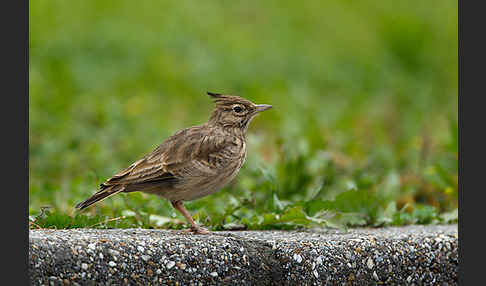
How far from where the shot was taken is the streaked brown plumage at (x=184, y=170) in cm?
498

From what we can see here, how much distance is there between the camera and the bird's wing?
5.00 meters

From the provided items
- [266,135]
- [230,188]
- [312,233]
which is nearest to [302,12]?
[266,135]

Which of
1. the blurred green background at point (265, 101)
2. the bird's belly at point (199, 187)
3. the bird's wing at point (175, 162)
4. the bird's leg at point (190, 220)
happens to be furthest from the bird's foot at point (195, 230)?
the blurred green background at point (265, 101)

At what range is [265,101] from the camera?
9.55 meters

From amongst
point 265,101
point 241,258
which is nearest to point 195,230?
point 241,258

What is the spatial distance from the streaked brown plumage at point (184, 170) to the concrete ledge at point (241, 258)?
38cm

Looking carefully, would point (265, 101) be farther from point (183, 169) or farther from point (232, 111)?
point (183, 169)

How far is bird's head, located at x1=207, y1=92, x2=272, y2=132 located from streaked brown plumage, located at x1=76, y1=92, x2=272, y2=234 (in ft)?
0.93

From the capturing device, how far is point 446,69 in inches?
485

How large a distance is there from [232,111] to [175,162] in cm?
84

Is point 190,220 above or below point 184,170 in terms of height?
below

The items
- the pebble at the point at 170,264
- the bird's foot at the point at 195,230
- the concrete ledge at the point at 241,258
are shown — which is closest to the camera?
the concrete ledge at the point at 241,258

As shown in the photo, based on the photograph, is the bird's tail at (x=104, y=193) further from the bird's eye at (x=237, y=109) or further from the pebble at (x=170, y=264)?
the bird's eye at (x=237, y=109)

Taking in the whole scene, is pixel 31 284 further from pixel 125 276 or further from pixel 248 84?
pixel 248 84
